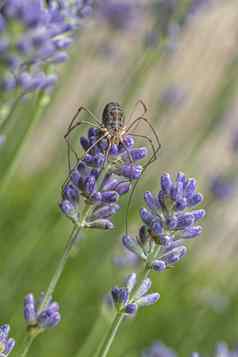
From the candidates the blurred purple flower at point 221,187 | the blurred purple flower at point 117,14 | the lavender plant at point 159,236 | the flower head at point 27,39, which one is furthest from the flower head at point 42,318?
the blurred purple flower at point 117,14

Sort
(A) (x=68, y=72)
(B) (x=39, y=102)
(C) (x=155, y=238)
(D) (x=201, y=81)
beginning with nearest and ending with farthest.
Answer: (C) (x=155, y=238) → (B) (x=39, y=102) → (A) (x=68, y=72) → (D) (x=201, y=81)

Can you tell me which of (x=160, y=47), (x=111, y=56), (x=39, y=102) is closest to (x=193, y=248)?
(x=111, y=56)

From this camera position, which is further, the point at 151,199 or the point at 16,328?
the point at 16,328

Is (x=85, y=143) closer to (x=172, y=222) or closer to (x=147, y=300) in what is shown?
(x=172, y=222)

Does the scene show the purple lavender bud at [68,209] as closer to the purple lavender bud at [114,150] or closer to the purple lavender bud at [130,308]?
the purple lavender bud at [114,150]

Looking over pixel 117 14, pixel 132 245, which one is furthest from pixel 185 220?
pixel 117 14

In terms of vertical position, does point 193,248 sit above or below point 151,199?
above

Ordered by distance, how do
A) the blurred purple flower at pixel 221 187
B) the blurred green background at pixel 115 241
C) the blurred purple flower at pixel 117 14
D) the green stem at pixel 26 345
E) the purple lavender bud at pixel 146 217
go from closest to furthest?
the green stem at pixel 26 345 < the purple lavender bud at pixel 146 217 < the blurred green background at pixel 115 241 < the blurred purple flower at pixel 221 187 < the blurred purple flower at pixel 117 14

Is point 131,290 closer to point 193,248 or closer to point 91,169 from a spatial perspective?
point 91,169
